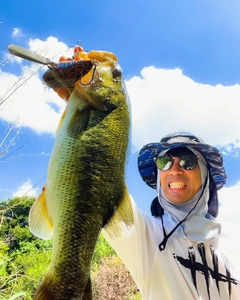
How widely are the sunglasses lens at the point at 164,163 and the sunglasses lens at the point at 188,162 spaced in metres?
0.10

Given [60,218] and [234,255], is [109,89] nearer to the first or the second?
[60,218]

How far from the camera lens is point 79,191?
1580 mm

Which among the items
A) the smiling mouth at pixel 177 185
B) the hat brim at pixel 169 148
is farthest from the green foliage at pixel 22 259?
the smiling mouth at pixel 177 185

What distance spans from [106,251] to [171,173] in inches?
581

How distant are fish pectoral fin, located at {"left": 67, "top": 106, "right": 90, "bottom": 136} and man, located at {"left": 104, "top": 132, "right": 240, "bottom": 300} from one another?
38.8 inches

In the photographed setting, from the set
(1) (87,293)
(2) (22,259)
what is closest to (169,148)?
(1) (87,293)

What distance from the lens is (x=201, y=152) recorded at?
3061 millimetres

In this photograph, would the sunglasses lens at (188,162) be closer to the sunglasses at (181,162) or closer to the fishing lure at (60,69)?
the sunglasses at (181,162)

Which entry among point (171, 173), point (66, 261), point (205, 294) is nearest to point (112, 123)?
point (66, 261)

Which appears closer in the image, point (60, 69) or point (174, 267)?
point (60, 69)

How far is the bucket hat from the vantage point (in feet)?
9.93

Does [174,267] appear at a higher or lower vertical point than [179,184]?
lower

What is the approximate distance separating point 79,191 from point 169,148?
1.62 metres

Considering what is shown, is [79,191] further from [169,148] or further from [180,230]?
[169,148]
